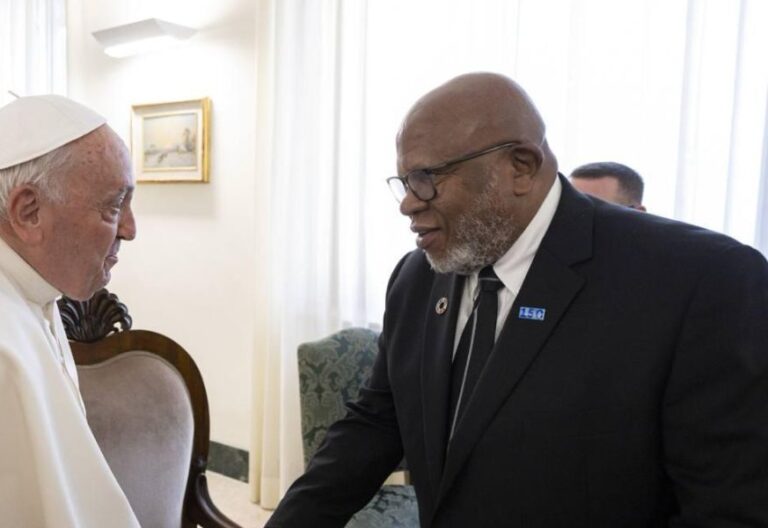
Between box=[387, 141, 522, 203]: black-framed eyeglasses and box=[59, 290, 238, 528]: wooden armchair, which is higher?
box=[387, 141, 522, 203]: black-framed eyeglasses

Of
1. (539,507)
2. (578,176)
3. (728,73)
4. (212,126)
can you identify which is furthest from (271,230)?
(539,507)

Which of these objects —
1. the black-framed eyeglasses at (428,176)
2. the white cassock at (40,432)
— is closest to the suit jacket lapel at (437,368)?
the black-framed eyeglasses at (428,176)

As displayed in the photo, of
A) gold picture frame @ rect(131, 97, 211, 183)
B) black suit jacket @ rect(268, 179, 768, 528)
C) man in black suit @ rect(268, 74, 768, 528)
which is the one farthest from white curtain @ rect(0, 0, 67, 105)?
black suit jacket @ rect(268, 179, 768, 528)

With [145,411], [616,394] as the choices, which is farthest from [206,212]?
[616,394]

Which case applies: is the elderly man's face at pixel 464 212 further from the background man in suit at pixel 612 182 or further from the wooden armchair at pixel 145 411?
the background man in suit at pixel 612 182

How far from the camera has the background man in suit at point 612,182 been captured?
229cm

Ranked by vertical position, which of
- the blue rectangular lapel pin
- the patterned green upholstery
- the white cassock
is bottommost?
the patterned green upholstery

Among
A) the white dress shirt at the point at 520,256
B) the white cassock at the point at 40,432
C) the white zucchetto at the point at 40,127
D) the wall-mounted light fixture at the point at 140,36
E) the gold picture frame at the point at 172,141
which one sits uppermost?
the wall-mounted light fixture at the point at 140,36

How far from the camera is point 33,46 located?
4316mm

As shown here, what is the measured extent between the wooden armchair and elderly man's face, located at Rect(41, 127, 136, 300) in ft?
1.23

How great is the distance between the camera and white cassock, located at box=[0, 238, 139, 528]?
3.62 feet

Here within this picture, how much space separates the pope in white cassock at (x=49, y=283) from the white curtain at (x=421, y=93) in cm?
193

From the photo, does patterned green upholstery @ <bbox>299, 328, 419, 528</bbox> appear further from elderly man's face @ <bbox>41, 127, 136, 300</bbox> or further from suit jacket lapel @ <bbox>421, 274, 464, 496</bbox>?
elderly man's face @ <bbox>41, 127, 136, 300</bbox>

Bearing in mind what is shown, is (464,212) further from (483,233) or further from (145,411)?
(145,411)
